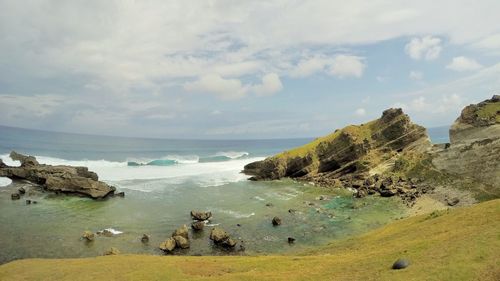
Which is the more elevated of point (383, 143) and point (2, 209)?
point (383, 143)

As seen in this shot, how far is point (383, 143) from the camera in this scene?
100m

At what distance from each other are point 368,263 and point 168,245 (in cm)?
2731

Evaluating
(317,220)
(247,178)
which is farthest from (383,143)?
(317,220)

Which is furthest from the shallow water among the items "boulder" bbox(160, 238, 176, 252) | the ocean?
"boulder" bbox(160, 238, 176, 252)

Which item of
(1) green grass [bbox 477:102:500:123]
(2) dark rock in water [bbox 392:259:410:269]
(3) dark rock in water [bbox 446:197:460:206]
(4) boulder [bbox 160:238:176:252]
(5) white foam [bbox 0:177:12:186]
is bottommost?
(4) boulder [bbox 160:238:176:252]

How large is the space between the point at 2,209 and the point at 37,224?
13.3 meters

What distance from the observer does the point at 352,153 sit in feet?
332

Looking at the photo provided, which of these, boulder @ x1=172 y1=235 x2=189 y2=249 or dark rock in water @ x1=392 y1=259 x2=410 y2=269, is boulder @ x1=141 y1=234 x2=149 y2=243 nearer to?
boulder @ x1=172 y1=235 x2=189 y2=249

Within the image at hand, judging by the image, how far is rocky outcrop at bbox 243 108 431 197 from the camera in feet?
316

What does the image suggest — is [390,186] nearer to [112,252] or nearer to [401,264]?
[112,252]

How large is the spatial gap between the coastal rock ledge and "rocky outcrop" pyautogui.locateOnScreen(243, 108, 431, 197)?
42856 millimetres

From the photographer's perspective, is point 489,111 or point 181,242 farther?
point 489,111

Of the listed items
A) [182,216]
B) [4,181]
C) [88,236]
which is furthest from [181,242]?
[4,181]

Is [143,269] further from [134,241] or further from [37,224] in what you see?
[37,224]
